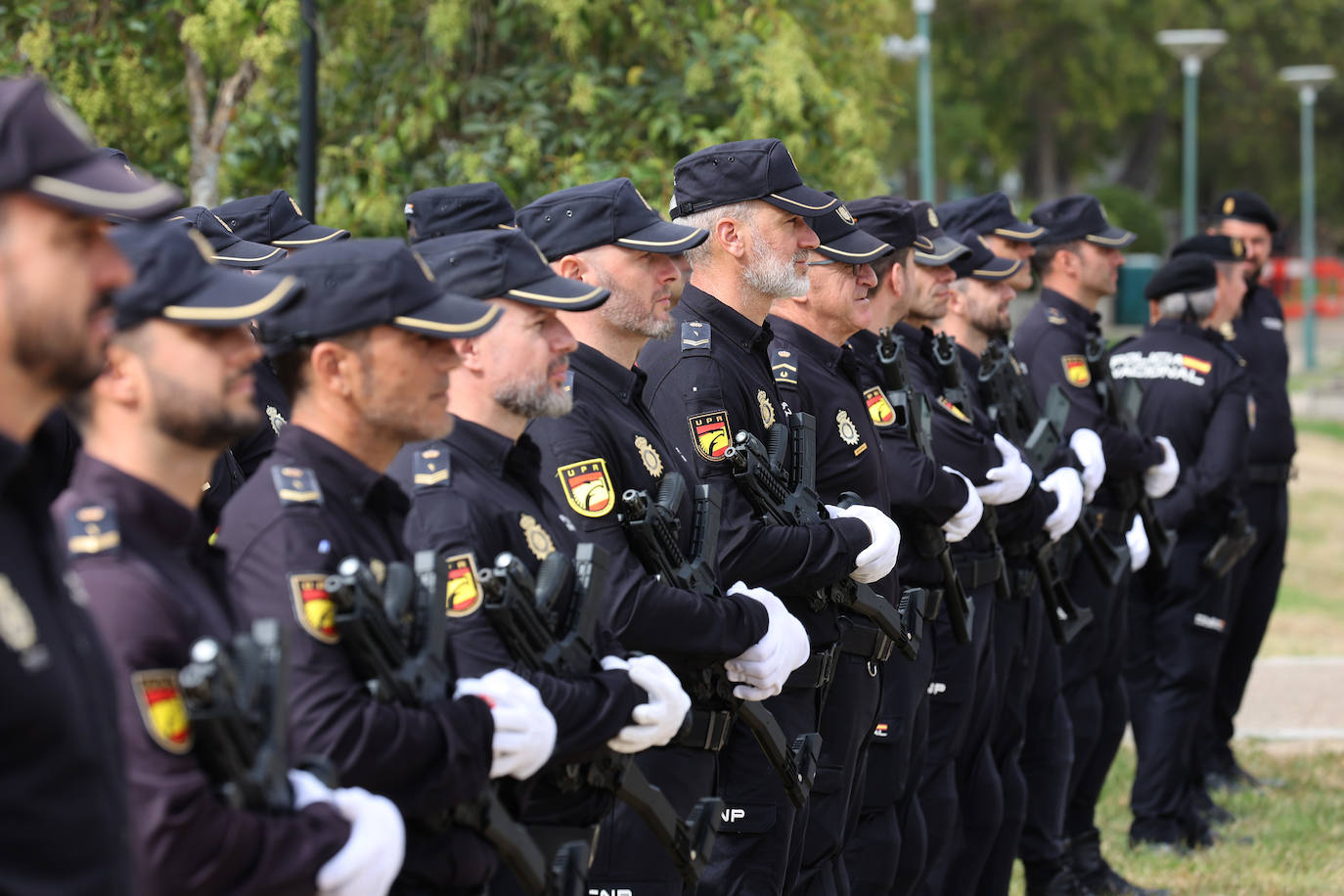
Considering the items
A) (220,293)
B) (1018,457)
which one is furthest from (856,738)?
(220,293)

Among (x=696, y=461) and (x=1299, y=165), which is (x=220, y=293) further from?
(x=1299, y=165)

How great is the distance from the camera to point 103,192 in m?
2.03

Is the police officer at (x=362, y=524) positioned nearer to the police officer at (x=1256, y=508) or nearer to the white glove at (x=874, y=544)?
the white glove at (x=874, y=544)

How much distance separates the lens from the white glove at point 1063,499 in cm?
630

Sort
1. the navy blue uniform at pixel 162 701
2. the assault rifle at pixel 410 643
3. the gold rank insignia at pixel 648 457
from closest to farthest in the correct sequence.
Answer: the navy blue uniform at pixel 162 701 < the assault rifle at pixel 410 643 < the gold rank insignia at pixel 648 457

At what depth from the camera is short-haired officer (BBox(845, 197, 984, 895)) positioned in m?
5.40

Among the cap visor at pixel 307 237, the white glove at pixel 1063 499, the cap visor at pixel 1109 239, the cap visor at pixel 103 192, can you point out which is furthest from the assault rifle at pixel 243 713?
the cap visor at pixel 1109 239

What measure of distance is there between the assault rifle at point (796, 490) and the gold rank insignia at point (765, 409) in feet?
0.15

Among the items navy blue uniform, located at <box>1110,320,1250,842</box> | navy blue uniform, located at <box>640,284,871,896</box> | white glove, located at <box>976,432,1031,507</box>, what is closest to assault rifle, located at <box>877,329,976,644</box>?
white glove, located at <box>976,432,1031,507</box>

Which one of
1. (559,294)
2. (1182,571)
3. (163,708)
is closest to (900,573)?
(559,294)

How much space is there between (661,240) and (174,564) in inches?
77.1

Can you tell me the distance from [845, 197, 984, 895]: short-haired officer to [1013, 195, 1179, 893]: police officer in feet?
4.42

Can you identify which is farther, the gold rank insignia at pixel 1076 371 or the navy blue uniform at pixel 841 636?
the gold rank insignia at pixel 1076 371

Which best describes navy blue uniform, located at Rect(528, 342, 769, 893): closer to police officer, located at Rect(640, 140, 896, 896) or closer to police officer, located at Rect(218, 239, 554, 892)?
police officer, located at Rect(640, 140, 896, 896)
